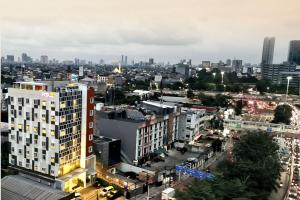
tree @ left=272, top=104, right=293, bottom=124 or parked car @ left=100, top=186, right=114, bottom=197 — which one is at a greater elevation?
tree @ left=272, top=104, right=293, bottom=124

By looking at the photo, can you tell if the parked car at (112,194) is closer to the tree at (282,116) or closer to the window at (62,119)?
the window at (62,119)

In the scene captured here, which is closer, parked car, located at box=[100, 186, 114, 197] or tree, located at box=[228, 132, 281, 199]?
tree, located at box=[228, 132, 281, 199]

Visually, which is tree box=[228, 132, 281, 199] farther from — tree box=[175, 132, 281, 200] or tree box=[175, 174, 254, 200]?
tree box=[175, 174, 254, 200]

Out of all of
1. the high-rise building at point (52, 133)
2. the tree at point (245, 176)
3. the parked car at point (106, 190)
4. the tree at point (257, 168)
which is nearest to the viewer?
the tree at point (245, 176)

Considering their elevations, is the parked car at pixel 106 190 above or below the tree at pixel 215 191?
below

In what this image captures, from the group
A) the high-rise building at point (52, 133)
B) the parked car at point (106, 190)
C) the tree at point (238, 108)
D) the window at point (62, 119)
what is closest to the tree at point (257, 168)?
the parked car at point (106, 190)

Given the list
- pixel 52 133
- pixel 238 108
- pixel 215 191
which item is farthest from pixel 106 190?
pixel 238 108

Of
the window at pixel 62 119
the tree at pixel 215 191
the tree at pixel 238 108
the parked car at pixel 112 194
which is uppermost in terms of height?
the window at pixel 62 119

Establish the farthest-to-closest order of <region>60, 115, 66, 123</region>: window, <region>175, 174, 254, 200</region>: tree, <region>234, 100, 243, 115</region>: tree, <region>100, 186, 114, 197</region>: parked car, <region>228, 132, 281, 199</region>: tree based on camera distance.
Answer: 1. <region>234, 100, 243, 115</region>: tree
2. <region>100, 186, 114, 197</region>: parked car
3. <region>60, 115, 66, 123</region>: window
4. <region>228, 132, 281, 199</region>: tree
5. <region>175, 174, 254, 200</region>: tree

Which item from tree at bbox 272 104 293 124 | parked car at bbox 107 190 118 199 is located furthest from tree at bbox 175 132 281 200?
tree at bbox 272 104 293 124
